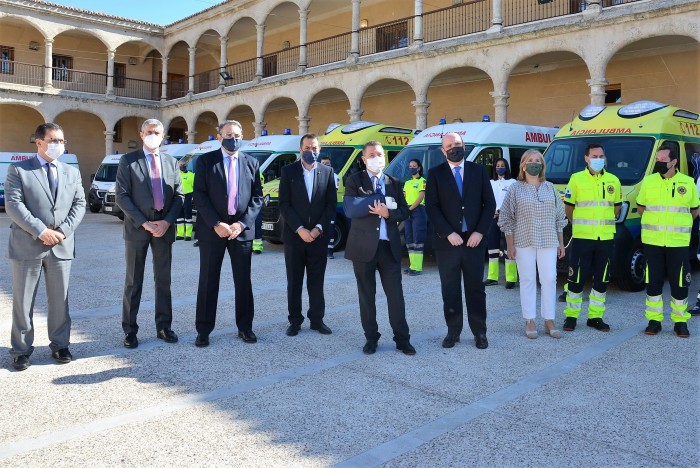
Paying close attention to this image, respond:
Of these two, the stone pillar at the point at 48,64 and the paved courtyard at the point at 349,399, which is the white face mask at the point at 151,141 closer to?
the paved courtyard at the point at 349,399

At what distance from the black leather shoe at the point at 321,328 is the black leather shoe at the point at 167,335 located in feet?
3.86

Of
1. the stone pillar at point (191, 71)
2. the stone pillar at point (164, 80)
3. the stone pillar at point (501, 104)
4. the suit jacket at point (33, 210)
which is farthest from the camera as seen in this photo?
the stone pillar at point (164, 80)

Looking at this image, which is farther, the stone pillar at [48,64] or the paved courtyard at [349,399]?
the stone pillar at [48,64]

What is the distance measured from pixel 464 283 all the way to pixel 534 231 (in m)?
0.82

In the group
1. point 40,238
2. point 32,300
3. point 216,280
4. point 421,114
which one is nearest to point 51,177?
point 40,238

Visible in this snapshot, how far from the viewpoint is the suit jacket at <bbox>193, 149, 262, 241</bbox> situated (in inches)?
191

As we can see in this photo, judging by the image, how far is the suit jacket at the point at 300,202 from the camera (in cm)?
525

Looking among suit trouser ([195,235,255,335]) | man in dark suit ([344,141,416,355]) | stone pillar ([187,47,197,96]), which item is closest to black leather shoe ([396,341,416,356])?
man in dark suit ([344,141,416,355])

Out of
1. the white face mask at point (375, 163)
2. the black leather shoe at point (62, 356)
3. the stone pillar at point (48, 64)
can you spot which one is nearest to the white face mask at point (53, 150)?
the black leather shoe at point (62, 356)

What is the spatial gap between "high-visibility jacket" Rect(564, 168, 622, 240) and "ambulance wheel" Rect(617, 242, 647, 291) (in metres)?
1.76

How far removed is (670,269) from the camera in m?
5.51

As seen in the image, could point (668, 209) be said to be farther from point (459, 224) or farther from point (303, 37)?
point (303, 37)

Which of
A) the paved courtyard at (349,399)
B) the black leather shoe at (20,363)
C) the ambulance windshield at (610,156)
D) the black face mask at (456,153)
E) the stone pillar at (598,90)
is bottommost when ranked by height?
the paved courtyard at (349,399)

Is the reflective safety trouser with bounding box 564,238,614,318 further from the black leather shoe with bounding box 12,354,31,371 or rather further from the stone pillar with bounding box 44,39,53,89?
the stone pillar with bounding box 44,39,53,89
